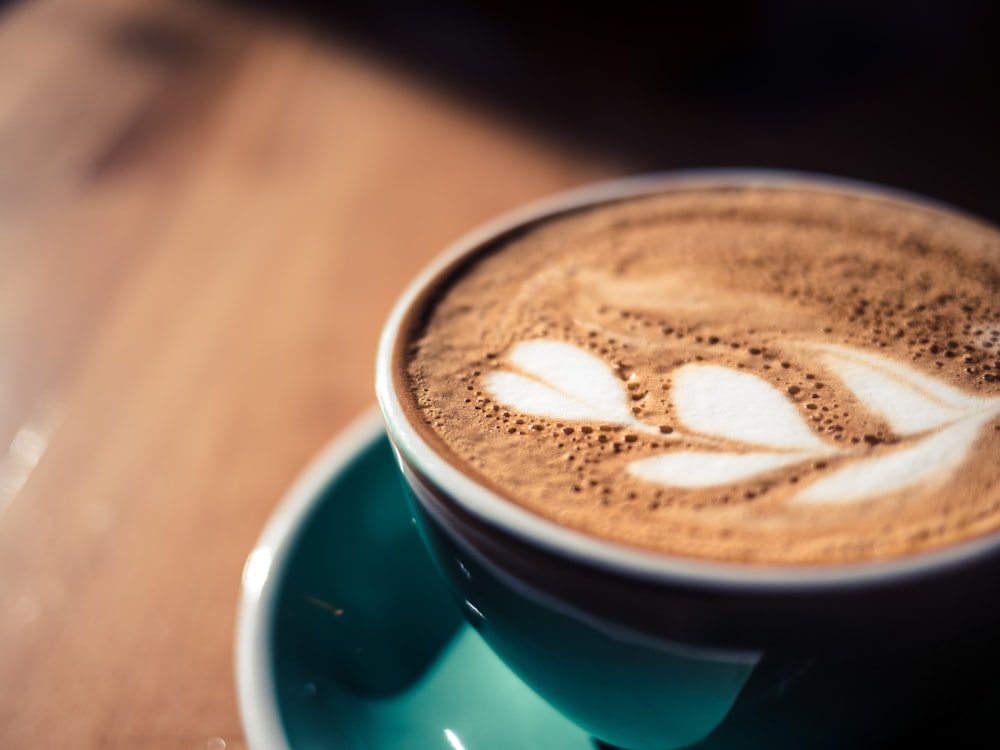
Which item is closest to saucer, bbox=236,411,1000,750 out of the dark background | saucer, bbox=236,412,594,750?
saucer, bbox=236,412,594,750

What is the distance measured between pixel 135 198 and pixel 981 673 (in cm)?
132

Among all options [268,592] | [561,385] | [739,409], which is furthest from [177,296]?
[739,409]

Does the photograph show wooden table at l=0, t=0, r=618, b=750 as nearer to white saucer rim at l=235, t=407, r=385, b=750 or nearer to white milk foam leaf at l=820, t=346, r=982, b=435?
white saucer rim at l=235, t=407, r=385, b=750

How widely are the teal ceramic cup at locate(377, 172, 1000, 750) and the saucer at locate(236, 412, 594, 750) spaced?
0.09 metres

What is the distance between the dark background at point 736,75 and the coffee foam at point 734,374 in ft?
1.98

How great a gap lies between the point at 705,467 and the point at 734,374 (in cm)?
10

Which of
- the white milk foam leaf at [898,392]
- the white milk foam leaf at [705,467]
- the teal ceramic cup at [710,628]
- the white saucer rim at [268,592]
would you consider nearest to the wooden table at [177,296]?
the white saucer rim at [268,592]

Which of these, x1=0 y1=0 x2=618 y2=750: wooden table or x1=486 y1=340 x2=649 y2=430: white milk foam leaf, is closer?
x1=486 y1=340 x2=649 y2=430: white milk foam leaf

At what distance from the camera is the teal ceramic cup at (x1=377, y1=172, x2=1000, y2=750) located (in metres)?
0.45

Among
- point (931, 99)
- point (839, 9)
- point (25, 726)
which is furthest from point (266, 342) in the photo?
point (839, 9)

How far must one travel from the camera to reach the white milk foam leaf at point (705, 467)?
0.54 metres

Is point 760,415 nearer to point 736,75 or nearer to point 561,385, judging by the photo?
point 561,385

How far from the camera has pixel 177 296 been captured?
3.92ft

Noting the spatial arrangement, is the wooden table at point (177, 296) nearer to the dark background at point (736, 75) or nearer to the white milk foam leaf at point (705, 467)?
the dark background at point (736, 75)
